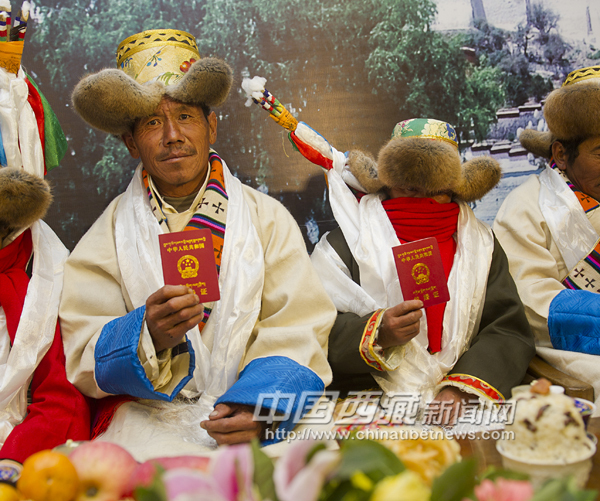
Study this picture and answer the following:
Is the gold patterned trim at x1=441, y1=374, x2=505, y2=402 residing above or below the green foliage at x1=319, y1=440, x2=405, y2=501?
below

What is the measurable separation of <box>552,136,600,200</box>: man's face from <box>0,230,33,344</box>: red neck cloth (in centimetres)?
258

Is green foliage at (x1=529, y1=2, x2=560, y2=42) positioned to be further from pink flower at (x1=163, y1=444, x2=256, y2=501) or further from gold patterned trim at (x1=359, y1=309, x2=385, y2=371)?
pink flower at (x1=163, y1=444, x2=256, y2=501)

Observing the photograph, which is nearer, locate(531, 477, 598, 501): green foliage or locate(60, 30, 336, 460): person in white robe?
locate(531, 477, 598, 501): green foliage

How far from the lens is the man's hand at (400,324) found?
213cm

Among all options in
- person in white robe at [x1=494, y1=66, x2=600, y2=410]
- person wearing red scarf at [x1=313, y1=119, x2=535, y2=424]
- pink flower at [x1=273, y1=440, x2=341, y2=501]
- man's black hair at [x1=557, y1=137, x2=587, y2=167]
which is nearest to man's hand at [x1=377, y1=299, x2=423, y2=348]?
person wearing red scarf at [x1=313, y1=119, x2=535, y2=424]

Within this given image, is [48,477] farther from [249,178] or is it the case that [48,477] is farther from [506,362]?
[249,178]

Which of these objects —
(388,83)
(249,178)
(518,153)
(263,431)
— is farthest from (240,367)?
(518,153)

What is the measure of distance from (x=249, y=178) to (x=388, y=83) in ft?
3.21

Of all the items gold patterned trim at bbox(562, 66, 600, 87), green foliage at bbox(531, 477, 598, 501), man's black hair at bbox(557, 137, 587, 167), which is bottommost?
man's black hair at bbox(557, 137, 587, 167)

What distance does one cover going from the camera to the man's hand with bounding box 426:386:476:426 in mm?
2176

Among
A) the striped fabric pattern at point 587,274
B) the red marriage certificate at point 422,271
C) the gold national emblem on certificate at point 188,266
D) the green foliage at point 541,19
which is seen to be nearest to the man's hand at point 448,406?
the red marriage certificate at point 422,271

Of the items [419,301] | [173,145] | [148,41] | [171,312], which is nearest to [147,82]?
[148,41]

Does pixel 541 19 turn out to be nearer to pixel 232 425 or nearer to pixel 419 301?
pixel 419 301

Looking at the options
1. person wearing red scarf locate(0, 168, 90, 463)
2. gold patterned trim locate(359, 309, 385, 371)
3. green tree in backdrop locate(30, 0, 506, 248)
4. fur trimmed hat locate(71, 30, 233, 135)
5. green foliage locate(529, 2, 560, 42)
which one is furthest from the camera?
green foliage locate(529, 2, 560, 42)
